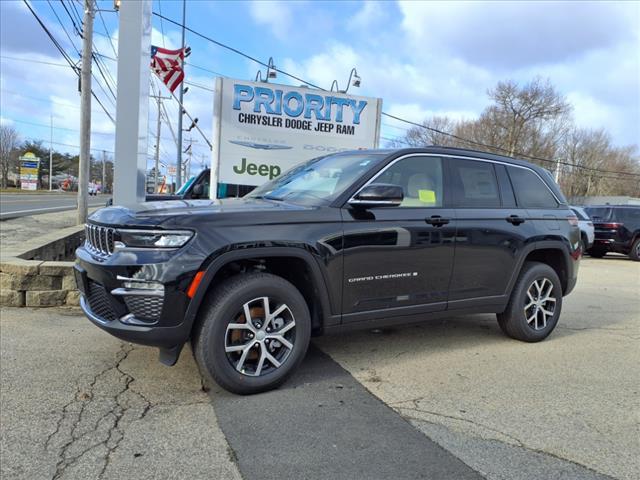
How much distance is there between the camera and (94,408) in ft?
10.7

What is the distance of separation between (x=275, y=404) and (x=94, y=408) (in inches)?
46.9

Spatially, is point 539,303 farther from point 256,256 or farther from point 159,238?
point 159,238

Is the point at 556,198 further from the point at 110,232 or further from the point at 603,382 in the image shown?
the point at 110,232

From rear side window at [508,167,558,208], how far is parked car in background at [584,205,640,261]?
38.8ft

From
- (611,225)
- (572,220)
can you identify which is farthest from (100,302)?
(611,225)

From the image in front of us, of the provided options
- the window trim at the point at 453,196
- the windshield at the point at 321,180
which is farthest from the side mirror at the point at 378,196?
the window trim at the point at 453,196

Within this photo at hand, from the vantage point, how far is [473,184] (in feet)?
15.5

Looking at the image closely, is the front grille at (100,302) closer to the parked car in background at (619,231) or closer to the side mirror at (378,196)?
the side mirror at (378,196)

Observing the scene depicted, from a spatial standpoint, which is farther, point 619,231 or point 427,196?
point 619,231

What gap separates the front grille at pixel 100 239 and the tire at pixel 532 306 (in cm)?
378

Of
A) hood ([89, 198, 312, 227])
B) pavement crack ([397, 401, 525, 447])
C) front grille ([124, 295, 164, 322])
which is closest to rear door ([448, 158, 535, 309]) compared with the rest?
pavement crack ([397, 401, 525, 447])

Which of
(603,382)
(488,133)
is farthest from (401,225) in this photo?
(488,133)

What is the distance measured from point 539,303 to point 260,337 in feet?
10.4

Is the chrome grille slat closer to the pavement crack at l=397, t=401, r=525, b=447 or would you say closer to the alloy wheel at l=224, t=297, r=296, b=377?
the alloy wheel at l=224, t=297, r=296, b=377
